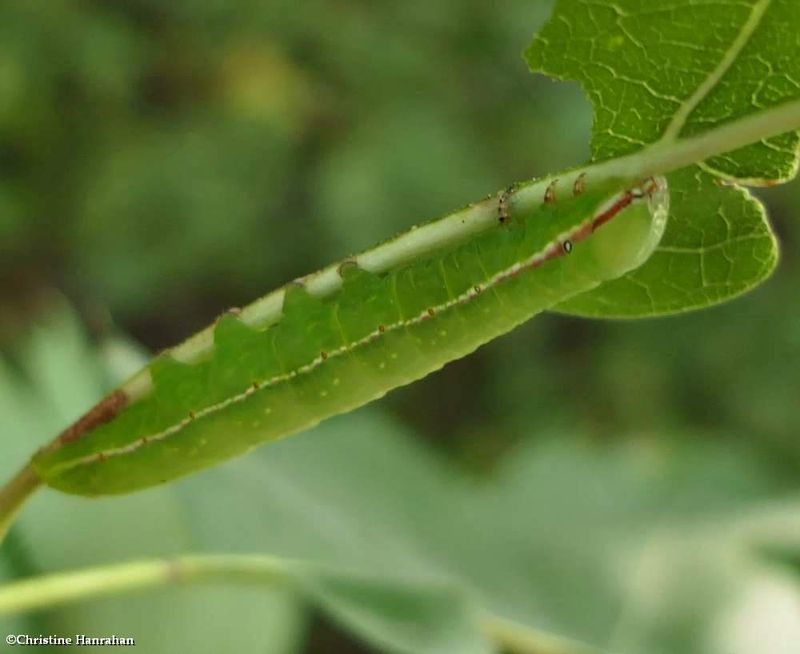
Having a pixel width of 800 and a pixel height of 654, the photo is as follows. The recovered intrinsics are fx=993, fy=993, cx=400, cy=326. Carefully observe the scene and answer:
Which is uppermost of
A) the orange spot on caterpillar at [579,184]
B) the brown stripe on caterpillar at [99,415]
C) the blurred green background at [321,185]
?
the blurred green background at [321,185]

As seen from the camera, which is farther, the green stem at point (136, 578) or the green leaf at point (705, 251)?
the green stem at point (136, 578)

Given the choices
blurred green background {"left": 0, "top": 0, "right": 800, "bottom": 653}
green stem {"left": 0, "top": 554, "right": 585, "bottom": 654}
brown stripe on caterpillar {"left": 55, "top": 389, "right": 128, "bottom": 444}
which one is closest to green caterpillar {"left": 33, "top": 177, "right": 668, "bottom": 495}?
brown stripe on caterpillar {"left": 55, "top": 389, "right": 128, "bottom": 444}

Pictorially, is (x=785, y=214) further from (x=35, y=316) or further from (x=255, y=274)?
(x=35, y=316)

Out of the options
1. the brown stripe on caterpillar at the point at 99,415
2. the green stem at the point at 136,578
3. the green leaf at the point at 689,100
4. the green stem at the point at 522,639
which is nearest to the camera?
the green leaf at the point at 689,100

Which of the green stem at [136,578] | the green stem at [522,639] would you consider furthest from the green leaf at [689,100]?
the green stem at [522,639]

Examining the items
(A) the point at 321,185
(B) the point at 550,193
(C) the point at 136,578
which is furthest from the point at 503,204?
(A) the point at 321,185

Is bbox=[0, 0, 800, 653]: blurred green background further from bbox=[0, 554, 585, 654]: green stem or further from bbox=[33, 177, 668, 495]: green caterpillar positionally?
bbox=[33, 177, 668, 495]: green caterpillar

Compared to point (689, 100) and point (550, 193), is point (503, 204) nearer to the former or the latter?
point (550, 193)

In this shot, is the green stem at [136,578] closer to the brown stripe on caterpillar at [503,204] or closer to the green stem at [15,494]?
the green stem at [15,494]
